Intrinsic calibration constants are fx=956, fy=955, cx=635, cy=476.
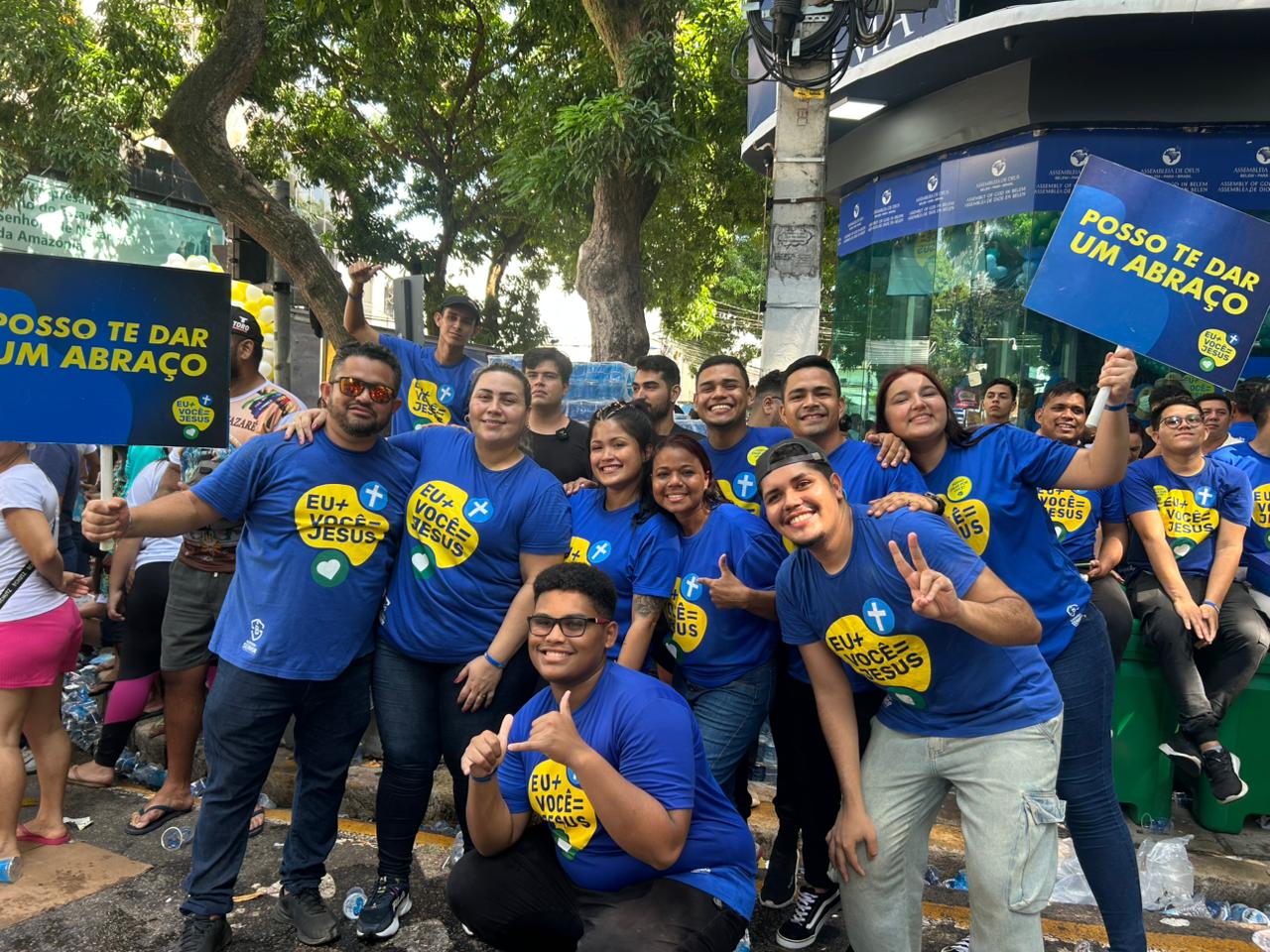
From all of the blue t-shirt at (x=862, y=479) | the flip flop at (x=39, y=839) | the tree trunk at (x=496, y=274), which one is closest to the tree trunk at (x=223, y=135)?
the flip flop at (x=39, y=839)

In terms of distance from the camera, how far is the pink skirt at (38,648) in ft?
12.5

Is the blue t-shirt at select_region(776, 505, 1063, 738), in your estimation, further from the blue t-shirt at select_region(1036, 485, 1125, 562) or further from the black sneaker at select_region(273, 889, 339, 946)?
the black sneaker at select_region(273, 889, 339, 946)

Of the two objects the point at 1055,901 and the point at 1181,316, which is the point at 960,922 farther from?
the point at 1181,316

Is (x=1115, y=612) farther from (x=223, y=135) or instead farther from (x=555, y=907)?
(x=223, y=135)

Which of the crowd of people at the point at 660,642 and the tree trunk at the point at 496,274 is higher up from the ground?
the tree trunk at the point at 496,274

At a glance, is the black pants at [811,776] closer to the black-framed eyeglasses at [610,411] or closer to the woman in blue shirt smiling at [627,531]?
the woman in blue shirt smiling at [627,531]

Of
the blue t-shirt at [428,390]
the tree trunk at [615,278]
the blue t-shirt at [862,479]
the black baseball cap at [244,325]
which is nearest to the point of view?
the blue t-shirt at [862,479]

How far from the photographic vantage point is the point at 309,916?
11.2 feet

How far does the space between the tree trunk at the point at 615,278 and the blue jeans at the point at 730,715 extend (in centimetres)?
696

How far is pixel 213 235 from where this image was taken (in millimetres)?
19625

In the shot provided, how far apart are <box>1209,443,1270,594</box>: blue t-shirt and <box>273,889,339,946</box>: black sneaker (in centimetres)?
451

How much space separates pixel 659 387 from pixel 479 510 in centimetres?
168

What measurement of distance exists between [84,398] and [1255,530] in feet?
17.2

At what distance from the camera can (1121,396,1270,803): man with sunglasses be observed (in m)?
4.30
